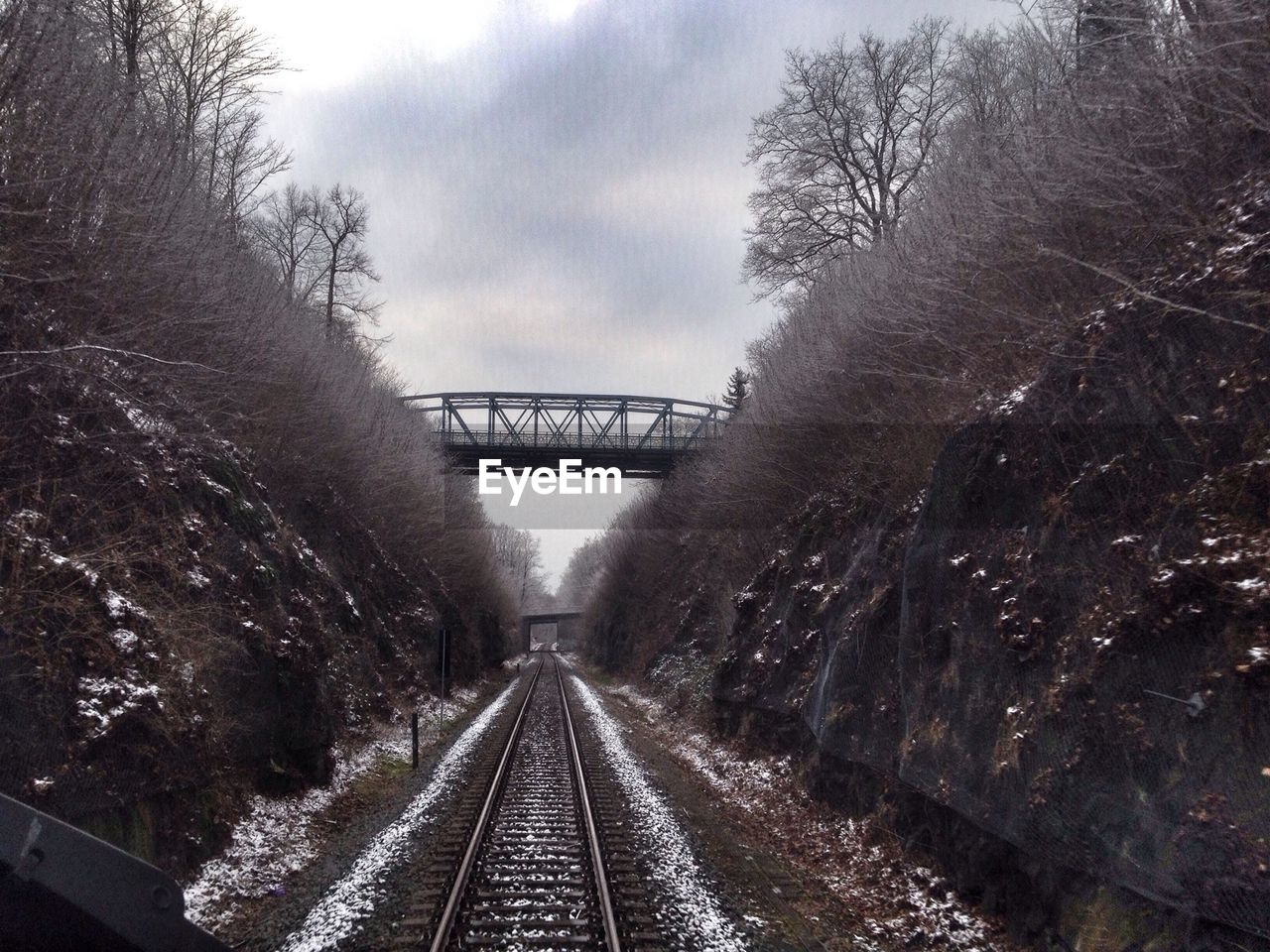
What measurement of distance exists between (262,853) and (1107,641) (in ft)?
28.6

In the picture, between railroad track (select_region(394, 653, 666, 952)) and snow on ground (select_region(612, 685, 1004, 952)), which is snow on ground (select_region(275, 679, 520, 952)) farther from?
snow on ground (select_region(612, 685, 1004, 952))

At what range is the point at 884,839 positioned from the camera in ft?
32.2

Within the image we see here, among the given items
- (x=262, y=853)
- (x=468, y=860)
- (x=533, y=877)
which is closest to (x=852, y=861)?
(x=533, y=877)

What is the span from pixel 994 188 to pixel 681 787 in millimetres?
10460

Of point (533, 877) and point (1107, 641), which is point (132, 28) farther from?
point (1107, 641)

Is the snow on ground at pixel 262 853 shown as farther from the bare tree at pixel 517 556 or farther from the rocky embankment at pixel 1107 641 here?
the bare tree at pixel 517 556

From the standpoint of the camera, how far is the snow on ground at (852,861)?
7570 millimetres

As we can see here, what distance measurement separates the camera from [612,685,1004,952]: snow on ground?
7570mm

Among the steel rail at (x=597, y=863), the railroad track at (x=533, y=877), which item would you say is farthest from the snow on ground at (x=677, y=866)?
the steel rail at (x=597, y=863)

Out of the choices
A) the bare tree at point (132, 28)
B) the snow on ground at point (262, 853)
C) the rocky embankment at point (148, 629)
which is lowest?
the snow on ground at point (262, 853)

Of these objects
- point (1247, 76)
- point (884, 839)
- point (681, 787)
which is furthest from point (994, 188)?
point (681, 787)

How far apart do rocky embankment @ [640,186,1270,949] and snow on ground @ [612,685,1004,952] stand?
33cm

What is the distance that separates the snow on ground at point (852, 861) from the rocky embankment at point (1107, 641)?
1.10 feet

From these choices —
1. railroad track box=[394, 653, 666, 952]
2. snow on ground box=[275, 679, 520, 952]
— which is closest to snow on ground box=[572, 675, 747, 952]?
railroad track box=[394, 653, 666, 952]
